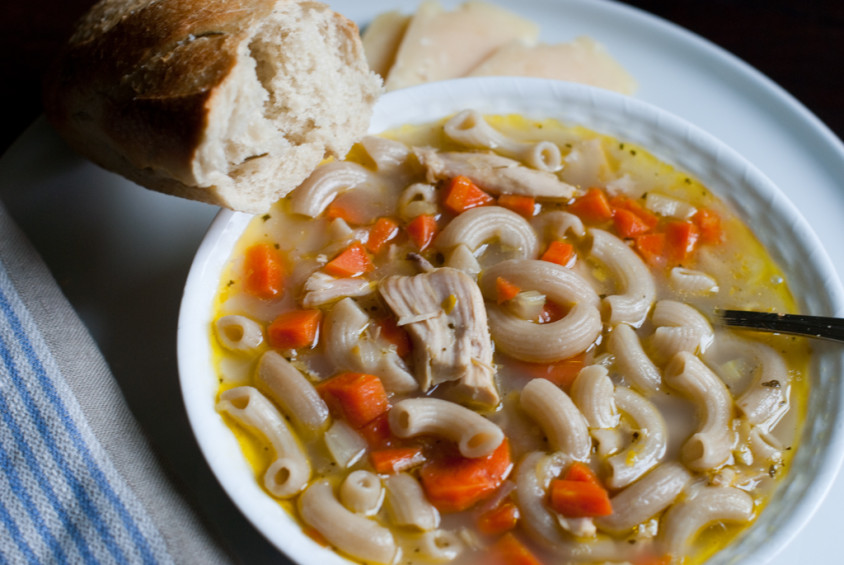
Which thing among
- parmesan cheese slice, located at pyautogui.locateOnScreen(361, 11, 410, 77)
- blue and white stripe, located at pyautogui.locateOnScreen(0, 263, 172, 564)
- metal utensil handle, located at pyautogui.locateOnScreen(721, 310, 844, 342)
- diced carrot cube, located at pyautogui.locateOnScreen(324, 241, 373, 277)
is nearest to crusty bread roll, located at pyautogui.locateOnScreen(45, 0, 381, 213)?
diced carrot cube, located at pyautogui.locateOnScreen(324, 241, 373, 277)

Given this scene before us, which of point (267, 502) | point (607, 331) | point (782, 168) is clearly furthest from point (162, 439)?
point (782, 168)

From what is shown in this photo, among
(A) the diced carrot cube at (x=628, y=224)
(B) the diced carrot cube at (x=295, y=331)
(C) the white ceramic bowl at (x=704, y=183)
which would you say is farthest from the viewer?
(A) the diced carrot cube at (x=628, y=224)

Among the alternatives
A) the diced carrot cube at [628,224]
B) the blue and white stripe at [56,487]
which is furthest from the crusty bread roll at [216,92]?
the diced carrot cube at [628,224]

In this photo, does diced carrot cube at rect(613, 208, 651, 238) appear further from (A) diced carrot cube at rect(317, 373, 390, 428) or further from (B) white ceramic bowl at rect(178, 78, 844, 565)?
(A) diced carrot cube at rect(317, 373, 390, 428)

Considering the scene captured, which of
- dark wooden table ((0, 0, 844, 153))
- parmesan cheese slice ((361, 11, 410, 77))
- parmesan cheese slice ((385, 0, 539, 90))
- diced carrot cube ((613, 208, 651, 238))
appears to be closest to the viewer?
diced carrot cube ((613, 208, 651, 238))

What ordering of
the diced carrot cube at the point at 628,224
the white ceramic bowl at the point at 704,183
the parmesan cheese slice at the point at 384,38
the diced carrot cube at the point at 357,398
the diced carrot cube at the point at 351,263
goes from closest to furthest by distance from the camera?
the white ceramic bowl at the point at 704,183 < the diced carrot cube at the point at 357,398 < the diced carrot cube at the point at 351,263 < the diced carrot cube at the point at 628,224 < the parmesan cheese slice at the point at 384,38

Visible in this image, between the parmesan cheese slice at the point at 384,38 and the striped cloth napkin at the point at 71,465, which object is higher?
the parmesan cheese slice at the point at 384,38

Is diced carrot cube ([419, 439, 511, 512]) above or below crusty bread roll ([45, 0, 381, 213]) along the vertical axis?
below

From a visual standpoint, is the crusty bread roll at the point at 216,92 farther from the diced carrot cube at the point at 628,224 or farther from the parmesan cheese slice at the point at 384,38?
the diced carrot cube at the point at 628,224
